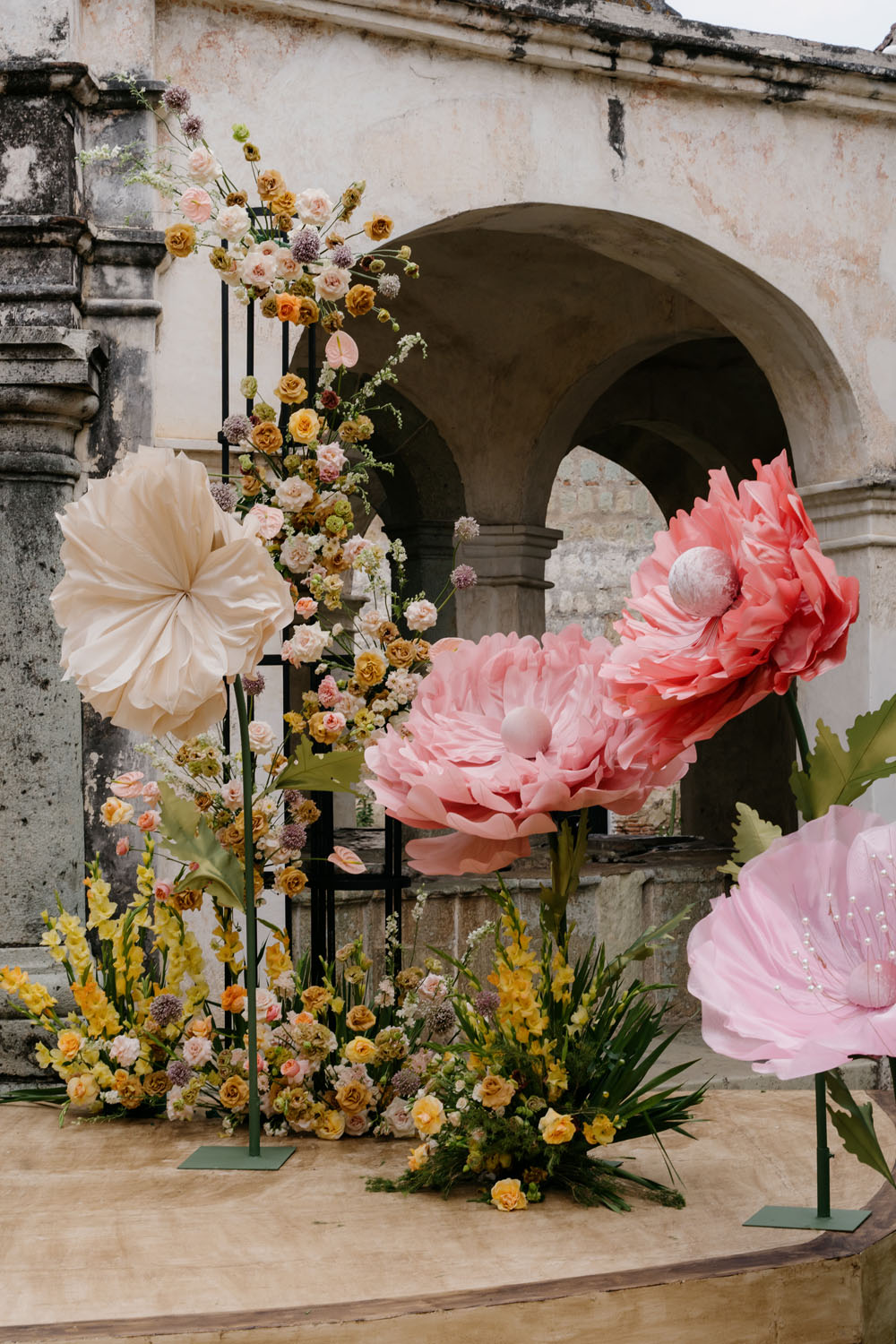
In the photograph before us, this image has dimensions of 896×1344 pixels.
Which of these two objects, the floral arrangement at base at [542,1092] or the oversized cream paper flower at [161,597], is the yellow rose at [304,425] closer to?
the oversized cream paper flower at [161,597]

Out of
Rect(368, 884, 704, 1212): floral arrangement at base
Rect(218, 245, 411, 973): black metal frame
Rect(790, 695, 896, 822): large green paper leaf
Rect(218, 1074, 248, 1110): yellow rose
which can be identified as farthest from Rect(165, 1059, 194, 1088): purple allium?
Rect(790, 695, 896, 822): large green paper leaf

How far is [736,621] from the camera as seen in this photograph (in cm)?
129

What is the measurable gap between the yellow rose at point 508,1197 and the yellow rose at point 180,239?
147 cm

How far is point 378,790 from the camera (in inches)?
67.8

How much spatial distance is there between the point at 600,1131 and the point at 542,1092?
0.10 metres

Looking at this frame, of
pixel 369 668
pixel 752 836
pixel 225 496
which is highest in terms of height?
pixel 225 496

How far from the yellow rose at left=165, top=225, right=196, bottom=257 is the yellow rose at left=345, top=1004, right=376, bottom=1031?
1.23 m

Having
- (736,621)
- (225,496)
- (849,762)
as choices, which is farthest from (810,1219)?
(225,496)

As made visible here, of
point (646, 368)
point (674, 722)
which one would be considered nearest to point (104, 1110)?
point (674, 722)

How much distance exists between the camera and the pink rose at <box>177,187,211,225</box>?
241 cm

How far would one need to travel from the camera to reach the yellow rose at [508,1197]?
182 centimetres

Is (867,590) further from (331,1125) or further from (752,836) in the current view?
(752,836)

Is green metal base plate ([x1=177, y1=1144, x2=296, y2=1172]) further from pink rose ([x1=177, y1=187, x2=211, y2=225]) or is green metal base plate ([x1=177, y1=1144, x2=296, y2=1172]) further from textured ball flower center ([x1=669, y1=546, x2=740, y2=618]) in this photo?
pink rose ([x1=177, y1=187, x2=211, y2=225])

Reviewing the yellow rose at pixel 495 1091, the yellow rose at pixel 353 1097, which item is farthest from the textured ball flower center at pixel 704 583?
the yellow rose at pixel 353 1097
